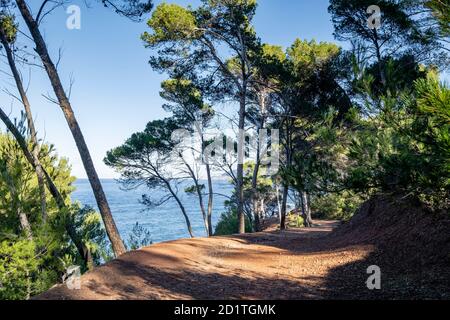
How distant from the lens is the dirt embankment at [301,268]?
5367 millimetres

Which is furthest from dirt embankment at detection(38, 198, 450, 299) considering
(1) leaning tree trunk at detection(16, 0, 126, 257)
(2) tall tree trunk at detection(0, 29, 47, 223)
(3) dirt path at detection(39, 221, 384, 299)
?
(2) tall tree trunk at detection(0, 29, 47, 223)

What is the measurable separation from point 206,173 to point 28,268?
42.2 ft

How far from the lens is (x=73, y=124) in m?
8.31

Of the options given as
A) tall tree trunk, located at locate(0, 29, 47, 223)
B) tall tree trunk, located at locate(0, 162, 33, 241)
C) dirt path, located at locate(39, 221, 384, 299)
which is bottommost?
dirt path, located at locate(39, 221, 384, 299)

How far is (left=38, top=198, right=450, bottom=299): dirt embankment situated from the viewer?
17.6ft

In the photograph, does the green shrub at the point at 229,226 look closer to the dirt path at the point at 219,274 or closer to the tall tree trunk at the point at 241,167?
the tall tree trunk at the point at 241,167

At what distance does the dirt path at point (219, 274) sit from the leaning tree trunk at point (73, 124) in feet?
3.35

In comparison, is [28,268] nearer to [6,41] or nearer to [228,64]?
[6,41]

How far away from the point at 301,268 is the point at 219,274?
1778 mm

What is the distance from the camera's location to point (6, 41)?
28.7 feet

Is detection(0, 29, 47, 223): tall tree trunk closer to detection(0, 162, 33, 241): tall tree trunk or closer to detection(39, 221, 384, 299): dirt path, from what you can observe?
detection(0, 162, 33, 241): tall tree trunk

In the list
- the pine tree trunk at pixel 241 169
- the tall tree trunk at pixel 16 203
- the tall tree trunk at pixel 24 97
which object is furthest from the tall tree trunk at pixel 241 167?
the tall tree trunk at pixel 16 203

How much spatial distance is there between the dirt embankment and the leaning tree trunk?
105 centimetres

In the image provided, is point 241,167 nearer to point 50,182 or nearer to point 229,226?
point 50,182
